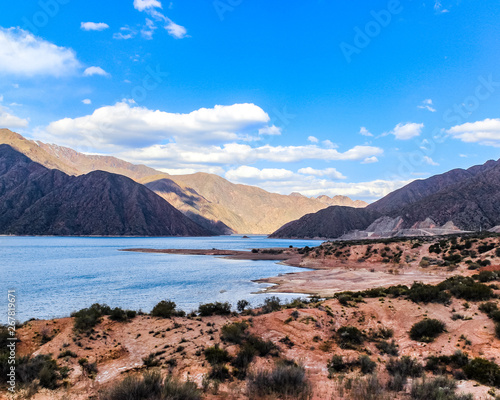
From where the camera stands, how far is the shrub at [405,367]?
11113 mm

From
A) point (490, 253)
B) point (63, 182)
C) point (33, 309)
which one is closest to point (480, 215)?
point (490, 253)

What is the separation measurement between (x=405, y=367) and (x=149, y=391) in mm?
8569

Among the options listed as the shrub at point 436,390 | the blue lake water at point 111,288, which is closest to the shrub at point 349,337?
the shrub at point 436,390

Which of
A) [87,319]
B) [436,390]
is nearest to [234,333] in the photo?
[87,319]

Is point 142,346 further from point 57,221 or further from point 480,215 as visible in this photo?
point 57,221

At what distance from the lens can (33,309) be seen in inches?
968

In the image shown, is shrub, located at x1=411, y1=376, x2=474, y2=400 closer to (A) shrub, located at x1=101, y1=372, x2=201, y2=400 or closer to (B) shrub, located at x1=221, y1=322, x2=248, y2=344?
(A) shrub, located at x1=101, y1=372, x2=201, y2=400

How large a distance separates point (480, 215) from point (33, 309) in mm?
126030

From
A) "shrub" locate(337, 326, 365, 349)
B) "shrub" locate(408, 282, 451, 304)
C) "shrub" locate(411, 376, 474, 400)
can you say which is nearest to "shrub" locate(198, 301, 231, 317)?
"shrub" locate(337, 326, 365, 349)

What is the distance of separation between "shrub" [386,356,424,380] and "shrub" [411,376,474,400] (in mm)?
1311

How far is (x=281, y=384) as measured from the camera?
9.62m

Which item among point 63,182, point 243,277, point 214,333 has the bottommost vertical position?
point 243,277

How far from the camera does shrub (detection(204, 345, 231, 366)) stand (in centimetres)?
1215

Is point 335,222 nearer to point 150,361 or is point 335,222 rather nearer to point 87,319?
point 87,319
